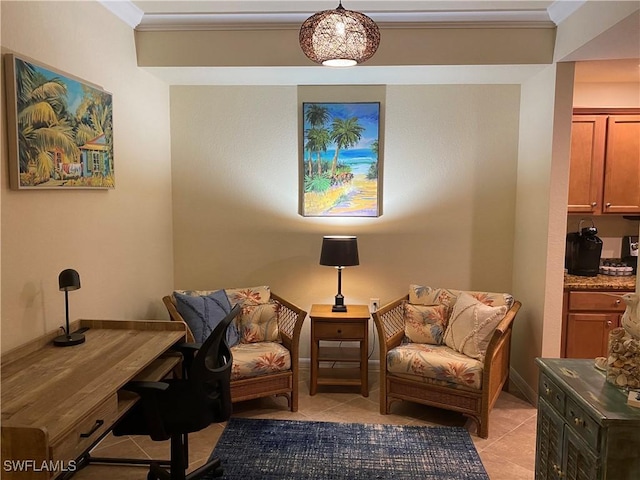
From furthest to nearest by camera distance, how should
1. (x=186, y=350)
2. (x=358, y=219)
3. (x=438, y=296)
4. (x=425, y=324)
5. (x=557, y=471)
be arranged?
(x=358, y=219)
(x=438, y=296)
(x=425, y=324)
(x=186, y=350)
(x=557, y=471)

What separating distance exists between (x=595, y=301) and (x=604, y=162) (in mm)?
1113

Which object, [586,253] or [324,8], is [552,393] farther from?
[324,8]

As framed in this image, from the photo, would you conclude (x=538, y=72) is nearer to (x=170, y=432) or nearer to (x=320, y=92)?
(x=320, y=92)

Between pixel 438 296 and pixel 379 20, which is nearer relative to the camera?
pixel 379 20

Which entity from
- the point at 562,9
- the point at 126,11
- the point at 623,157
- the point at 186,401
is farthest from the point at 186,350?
the point at 623,157

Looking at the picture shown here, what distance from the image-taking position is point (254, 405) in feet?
12.1

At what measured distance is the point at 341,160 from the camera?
418cm

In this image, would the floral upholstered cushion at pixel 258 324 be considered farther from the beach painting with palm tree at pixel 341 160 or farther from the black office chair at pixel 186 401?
the black office chair at pixel 186 401

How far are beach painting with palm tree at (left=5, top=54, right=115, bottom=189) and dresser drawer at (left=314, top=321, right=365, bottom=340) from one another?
1775 mm

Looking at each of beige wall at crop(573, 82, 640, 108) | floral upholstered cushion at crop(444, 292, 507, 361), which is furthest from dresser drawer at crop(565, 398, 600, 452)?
beige wall at crop(573, 82, 640, 108)

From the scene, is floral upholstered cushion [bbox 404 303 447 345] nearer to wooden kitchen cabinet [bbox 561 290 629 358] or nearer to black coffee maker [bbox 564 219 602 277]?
wooden kitchen cabinet [bbox 561 290 629 358]

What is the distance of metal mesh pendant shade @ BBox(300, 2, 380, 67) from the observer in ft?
7.72

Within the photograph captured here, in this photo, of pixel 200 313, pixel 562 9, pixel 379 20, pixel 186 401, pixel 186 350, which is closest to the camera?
pixel 186 401

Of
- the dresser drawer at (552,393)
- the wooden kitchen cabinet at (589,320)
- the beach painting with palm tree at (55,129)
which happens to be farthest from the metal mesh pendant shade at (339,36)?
the wooden kitchen cabinet at (589,320)
